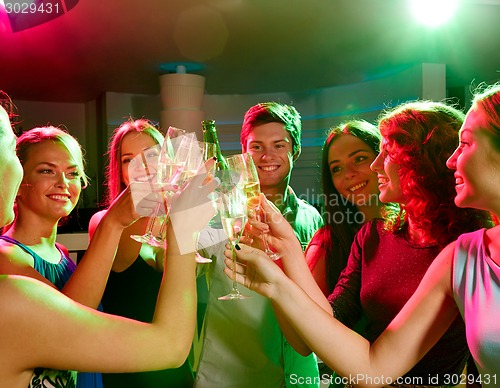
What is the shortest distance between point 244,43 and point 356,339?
3141mm

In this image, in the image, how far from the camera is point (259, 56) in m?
4.24

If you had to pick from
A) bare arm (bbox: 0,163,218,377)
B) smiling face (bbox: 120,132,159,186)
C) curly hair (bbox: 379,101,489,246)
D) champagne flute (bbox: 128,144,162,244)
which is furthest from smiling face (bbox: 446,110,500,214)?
smiling face (bbox: 120,132,159,186)

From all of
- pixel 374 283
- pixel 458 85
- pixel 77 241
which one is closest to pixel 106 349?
pixel 374 283

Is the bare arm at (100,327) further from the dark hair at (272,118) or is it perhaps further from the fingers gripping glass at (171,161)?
the dark hair at (272,118)

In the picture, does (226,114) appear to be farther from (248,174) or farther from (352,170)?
(248,174)

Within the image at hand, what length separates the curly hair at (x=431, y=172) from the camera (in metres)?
1.33

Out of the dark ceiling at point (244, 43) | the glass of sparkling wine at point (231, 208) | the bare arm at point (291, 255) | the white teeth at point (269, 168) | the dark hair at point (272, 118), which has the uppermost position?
the dark ceiling at point (244, 43)

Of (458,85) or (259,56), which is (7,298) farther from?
(458,85)

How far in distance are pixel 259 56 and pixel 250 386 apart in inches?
127

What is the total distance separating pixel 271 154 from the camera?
202cm

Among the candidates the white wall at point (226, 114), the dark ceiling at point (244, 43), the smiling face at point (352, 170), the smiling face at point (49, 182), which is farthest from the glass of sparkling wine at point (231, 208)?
the white wall at point (226, 114)

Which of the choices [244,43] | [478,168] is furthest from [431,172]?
[244,43]

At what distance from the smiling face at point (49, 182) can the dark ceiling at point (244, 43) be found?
1.72 metres

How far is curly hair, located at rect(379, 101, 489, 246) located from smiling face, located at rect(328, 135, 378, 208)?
1.29 feet
